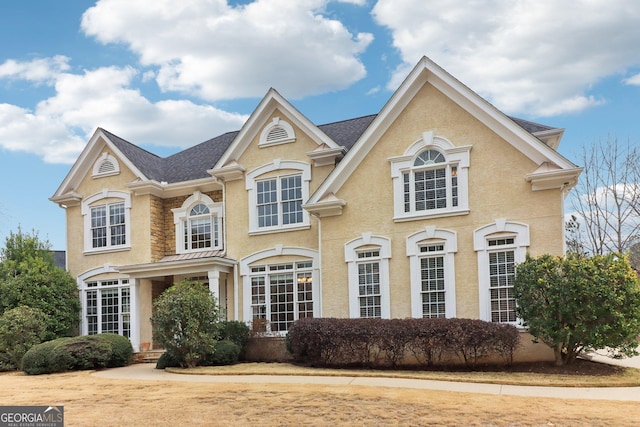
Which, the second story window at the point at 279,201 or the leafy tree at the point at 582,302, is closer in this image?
the leafy tree at the point at 582,302

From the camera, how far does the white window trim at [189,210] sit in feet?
72.9

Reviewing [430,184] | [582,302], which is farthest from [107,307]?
[582,302]

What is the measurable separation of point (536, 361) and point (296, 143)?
1020 centimetres

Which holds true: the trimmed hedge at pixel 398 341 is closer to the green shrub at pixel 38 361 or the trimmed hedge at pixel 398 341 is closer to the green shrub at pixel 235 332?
the green shrub at pixel 235 332

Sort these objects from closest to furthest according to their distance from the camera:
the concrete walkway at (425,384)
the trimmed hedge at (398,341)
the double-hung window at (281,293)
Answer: the concrete walkway at (425,384), the trimmed hedge at (398,341), the double-hung window at (281,293)

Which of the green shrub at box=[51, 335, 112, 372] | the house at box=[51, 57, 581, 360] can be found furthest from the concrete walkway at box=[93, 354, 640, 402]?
the house at box=[51, 57, 581, 360]

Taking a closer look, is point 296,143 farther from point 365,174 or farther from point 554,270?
point 554,270

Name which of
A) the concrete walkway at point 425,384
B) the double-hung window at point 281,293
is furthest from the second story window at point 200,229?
the concrete walkway at point 425,384

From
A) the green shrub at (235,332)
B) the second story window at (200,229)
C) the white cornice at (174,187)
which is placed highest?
the white cornice at (174,187)

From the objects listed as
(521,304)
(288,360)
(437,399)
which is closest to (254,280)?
(288,360)

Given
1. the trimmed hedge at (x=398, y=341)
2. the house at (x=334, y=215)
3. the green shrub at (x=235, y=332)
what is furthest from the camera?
the green shrub at (x=235, y=332)

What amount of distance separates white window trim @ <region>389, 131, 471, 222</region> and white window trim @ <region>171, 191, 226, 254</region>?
7.38 m

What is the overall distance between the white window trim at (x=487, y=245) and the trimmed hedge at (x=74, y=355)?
11166 millimetres

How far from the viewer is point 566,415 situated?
31.3 feet
